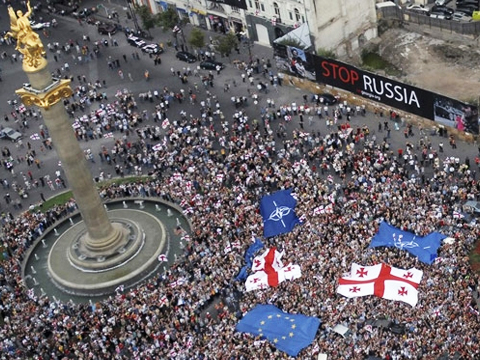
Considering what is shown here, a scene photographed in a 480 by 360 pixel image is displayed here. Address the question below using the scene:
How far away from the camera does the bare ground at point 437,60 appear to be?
105 metres

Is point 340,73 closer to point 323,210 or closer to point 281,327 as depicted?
point 323,210

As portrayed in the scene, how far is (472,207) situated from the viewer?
79688 millimetres

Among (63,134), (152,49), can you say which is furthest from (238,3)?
(63,134)

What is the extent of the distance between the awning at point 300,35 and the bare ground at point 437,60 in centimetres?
1131

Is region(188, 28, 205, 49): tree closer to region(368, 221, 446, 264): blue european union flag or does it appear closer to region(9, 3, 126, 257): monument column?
region(9, 3, 126, 257): monument column

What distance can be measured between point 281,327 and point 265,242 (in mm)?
12844

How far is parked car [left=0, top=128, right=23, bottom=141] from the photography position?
109725mm

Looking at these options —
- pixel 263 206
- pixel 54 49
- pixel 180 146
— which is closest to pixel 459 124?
pixel 263 206

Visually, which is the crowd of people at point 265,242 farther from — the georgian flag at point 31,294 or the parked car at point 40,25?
the parked car at point 40,25

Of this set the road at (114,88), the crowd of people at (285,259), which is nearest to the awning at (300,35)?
the road at (114,88)

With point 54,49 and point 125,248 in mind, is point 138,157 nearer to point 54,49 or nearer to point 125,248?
point 125,248

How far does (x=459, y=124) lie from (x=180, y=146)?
105ft

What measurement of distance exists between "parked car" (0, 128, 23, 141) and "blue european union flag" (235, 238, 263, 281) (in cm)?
4283

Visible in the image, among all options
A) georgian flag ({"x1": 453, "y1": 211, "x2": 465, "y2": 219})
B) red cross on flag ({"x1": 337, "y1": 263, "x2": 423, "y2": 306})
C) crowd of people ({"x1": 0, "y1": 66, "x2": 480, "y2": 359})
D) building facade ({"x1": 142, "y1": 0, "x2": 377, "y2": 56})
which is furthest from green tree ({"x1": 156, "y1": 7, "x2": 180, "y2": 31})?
red cross on flag ({"x1": 337, "y1": 263, "x2": 423, "y2": 306})
